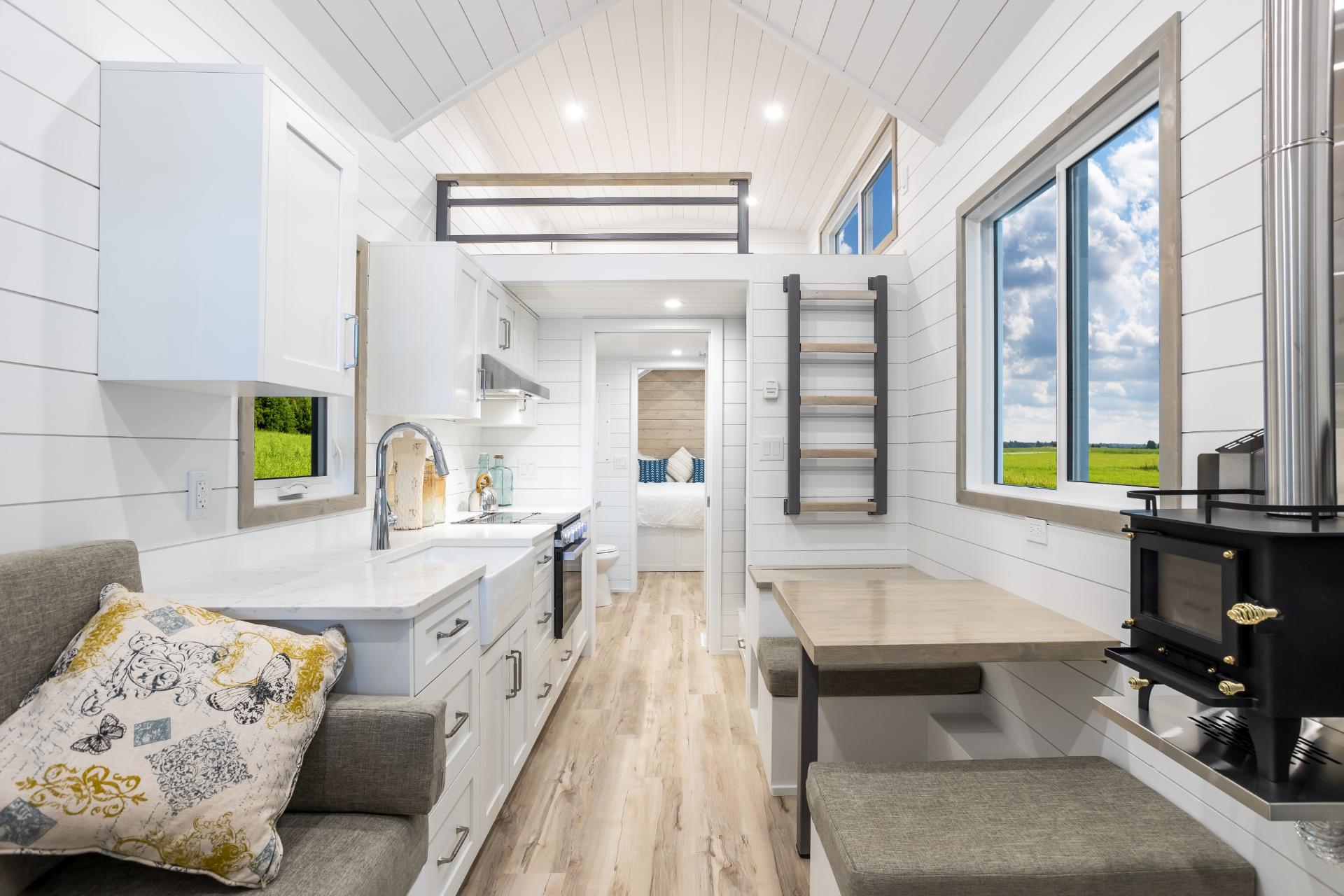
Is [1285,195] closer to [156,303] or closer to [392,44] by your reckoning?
[156,303]

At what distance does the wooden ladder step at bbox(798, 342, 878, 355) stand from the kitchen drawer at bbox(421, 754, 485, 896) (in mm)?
2275

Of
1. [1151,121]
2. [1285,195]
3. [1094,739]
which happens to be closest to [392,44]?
[1151,121]

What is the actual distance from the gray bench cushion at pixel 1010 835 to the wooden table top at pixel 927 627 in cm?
27

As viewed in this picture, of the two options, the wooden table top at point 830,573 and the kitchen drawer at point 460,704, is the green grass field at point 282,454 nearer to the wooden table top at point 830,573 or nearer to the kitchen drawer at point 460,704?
the kitchen drawer at point 460,704

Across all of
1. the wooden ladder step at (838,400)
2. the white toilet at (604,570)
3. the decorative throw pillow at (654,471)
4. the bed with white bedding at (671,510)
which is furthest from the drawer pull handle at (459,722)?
the decorative throw pillow at (654,471)

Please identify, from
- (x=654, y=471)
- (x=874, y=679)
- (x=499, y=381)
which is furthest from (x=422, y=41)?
(x=654, y=471)

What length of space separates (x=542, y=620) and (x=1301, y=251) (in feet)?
8.83

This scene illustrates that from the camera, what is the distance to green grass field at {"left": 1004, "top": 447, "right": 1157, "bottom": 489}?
1.73 metres

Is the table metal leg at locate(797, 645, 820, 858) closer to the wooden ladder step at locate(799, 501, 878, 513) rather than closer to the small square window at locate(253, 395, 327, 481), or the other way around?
the wooden ladder step at locate(799, 501, 878, 513)

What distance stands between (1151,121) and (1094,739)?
5.46 feet

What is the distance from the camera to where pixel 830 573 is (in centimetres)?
305

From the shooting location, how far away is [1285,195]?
1076 mm

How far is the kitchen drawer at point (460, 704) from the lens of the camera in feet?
5.42

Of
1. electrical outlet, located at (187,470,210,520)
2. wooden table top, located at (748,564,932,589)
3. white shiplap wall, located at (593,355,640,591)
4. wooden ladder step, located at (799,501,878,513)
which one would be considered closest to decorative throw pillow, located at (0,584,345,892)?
electrical outlet, located at (187,470,210,520)
